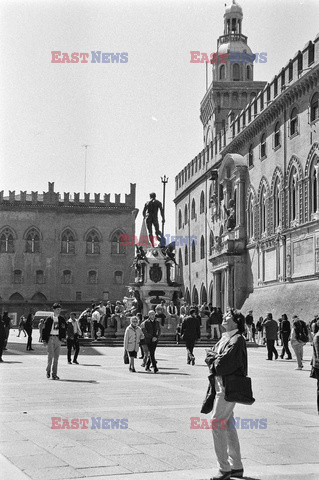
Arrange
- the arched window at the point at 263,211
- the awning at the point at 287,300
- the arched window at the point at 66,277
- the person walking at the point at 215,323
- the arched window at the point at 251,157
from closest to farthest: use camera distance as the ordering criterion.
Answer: the person walking at the point at 215,323
the awning at the point at 287,300
the arched window at the point at 263,211
the arched window at the point at 251,157
the arched window at the point at 66,277

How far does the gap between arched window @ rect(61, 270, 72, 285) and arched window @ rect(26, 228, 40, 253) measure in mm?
3272

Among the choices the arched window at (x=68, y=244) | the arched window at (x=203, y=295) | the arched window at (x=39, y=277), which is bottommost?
the arched window at (x=203, y=295)

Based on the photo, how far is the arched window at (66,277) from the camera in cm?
7094

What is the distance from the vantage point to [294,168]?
3912 cm

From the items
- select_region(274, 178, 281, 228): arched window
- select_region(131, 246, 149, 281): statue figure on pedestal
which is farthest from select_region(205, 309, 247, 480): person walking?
select_region(274, 178, 281, 228): arched window

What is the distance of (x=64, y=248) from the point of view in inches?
2820

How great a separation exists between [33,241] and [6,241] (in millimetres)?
2526

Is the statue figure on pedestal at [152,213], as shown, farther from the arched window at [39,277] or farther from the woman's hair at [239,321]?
the arched window at [39,277]

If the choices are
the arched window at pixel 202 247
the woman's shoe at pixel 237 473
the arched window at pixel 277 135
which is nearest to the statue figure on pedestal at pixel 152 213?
the arched window at pixel 277 135

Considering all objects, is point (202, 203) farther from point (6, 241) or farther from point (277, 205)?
point (277, 205)

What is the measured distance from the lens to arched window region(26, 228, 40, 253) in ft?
234

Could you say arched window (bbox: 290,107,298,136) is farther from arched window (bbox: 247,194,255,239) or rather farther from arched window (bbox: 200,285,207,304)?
arched window (bbox: 200,285,207,304)

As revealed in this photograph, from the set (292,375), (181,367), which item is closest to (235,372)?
(292,375)

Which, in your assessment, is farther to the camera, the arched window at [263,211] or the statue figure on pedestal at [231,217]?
the statue figure on pedestal at [231,217]
